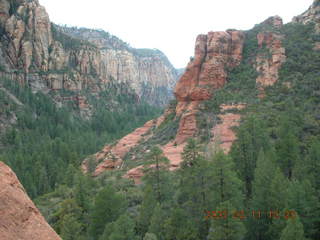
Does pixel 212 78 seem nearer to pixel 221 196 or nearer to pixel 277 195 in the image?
Result: pixel 221 196

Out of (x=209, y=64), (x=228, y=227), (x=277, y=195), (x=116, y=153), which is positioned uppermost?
(x=209, y=64)

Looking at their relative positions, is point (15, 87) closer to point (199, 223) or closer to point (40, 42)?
point (40, 42)

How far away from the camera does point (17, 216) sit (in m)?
6.79

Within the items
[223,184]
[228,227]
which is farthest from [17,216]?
[223,184]

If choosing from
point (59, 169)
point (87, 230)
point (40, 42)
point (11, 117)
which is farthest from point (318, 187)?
point (40, 42)

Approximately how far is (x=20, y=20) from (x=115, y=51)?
2741 inches

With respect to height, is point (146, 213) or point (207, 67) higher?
point (207, 67)

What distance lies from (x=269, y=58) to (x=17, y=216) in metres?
44.3

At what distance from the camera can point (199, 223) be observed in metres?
18.9

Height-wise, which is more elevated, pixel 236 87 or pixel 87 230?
pixel 236 87

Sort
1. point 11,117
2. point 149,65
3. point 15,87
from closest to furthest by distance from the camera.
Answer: point 11,117
point 15,87
point 149,65

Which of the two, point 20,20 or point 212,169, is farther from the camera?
point 20,20

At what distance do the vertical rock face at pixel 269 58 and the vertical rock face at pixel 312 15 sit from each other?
20.7 feet

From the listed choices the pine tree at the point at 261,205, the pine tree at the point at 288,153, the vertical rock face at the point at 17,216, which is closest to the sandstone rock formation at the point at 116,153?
the pine tree at the point at 288,153
